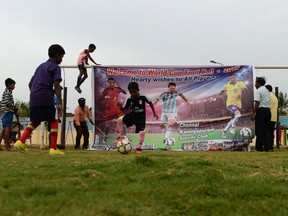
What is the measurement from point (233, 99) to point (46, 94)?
5856 mm

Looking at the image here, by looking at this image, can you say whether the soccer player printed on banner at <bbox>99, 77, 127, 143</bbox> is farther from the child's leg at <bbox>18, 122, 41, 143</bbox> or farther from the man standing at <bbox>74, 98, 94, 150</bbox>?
the child's leg at <bbox>18, 122, 41, 143</bbox>

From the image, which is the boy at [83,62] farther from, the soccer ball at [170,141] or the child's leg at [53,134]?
the child's leg at [53,134]

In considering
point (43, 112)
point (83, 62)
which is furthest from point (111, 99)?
point (43, 112)

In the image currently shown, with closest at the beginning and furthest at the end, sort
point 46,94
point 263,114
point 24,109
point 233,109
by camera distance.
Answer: point 46,94 < point 263,114 < point 233,109 < point 24,109

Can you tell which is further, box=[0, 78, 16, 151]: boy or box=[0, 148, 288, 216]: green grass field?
box=[0, 78, 16, 151]: boy

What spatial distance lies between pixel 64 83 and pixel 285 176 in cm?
924

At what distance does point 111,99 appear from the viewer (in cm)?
1139

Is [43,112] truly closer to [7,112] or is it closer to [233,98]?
[7,112]

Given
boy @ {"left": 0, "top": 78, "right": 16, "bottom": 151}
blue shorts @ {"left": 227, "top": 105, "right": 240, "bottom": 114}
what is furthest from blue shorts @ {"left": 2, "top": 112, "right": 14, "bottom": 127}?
blue shorts @ {"left": 227, "top": 105, "right": 240, "bottom": 114}

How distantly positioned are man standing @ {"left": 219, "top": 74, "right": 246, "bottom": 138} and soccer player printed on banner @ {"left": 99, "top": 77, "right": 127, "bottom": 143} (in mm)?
2991

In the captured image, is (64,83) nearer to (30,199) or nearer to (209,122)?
(209,122)

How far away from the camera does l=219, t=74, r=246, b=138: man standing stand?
10867mm

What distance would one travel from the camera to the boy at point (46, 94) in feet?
22.9

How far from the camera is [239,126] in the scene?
10820 millimetres
